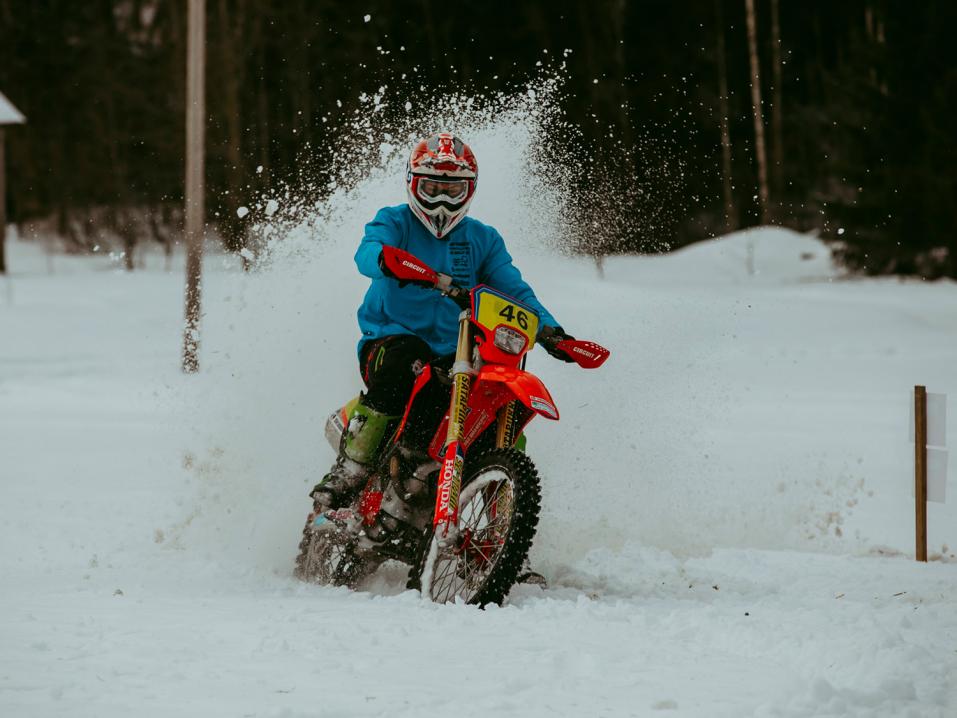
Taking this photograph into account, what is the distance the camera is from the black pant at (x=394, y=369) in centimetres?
602

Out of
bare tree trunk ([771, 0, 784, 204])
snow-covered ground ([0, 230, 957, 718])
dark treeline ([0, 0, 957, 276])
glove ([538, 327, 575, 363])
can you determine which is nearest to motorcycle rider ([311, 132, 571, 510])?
glove ([538, 327, 575, 363])

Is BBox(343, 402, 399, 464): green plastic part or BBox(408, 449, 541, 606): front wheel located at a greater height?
BBox(343, 402, 399, 464): green plastic part

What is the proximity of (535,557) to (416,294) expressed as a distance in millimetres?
1530

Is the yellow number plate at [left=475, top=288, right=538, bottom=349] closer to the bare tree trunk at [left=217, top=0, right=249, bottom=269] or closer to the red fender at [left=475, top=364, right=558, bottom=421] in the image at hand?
the red fender at [left=475, top=364, right=558, bottom=421]

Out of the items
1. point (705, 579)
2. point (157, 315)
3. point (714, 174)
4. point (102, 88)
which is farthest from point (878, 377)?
point (102, 88)

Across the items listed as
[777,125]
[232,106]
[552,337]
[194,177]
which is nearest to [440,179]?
[552,337]

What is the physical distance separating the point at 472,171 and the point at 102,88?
4411 centimetres

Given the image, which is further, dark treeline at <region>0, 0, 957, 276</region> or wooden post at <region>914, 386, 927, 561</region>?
dark treeline at <region>0, 0, 957, 276</region>

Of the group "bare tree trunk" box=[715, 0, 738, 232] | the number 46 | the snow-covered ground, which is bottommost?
the snow-covered ground

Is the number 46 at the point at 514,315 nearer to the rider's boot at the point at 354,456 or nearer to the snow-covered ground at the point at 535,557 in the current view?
the rider's boot at the point at 354,456

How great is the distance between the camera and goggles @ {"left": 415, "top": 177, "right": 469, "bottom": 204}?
605 cm

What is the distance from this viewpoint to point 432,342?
247 inches

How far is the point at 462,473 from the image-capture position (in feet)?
18.6

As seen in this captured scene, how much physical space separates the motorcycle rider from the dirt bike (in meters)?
0.10
